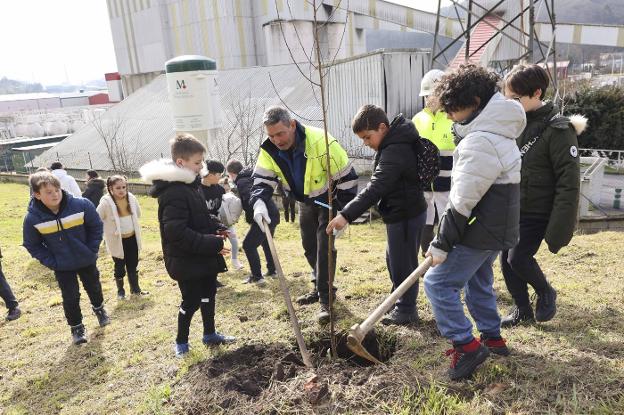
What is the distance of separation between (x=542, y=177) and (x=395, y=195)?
996 mm

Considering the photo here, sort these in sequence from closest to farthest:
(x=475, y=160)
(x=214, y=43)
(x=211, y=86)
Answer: (x=475, y=160) < (x=211, y=86) < (x=214, y=43)

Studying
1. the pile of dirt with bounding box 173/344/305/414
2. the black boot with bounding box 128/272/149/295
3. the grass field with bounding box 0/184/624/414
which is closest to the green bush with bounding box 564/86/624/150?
the grass field with bounding box 0/184/624/414

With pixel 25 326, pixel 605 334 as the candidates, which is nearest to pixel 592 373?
pixel 605 334

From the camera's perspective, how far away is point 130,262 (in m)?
5.59

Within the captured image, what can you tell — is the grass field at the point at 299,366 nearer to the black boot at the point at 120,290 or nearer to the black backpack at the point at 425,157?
the black boot at the point at 120,290

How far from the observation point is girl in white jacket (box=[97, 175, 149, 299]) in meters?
5.43

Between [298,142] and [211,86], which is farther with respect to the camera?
[211,86]

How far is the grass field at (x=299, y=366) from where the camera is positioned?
2.58 meters

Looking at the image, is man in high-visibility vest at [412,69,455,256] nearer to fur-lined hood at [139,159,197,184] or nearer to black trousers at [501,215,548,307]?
black trousers at [501,215,548,307]

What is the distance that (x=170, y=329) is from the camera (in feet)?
13.8

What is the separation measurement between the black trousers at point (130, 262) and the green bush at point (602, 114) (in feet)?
59.5

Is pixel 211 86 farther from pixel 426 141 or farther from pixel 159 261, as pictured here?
pixel 426 141

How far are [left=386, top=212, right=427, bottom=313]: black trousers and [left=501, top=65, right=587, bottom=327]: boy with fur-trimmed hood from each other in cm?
68

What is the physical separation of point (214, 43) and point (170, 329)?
28.1 metres
